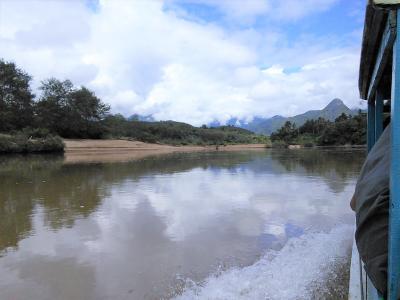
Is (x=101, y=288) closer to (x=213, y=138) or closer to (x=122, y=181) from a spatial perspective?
(x=122, y=181)

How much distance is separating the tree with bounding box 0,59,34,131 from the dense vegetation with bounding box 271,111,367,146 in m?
42.7

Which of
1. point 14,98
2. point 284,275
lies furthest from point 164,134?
point 284,275

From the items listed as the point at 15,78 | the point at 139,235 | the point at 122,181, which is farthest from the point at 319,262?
the point at 15,78

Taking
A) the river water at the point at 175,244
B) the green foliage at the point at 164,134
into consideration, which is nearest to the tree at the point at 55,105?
the green foliage at the point at 164,134

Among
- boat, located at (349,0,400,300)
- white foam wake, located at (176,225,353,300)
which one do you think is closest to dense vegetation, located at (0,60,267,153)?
white foam wake, located at (176,225,353,300)

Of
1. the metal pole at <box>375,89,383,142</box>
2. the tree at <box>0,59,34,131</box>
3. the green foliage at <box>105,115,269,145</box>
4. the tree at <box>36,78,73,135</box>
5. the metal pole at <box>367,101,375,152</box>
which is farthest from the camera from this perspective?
the green foliage at <box>105,115,269,145</box>

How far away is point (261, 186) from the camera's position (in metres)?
12.9

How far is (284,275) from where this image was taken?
15.7 feet

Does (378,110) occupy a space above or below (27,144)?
above

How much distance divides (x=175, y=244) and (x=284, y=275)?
6.59 feet

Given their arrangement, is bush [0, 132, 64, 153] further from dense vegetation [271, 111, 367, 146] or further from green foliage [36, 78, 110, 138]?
dense vegetation [271, 111, 367, 146]

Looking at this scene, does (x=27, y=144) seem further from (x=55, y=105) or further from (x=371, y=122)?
(x=371, y=122)

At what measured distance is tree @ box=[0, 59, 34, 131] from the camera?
4262 cm

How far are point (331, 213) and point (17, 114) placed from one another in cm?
4375
